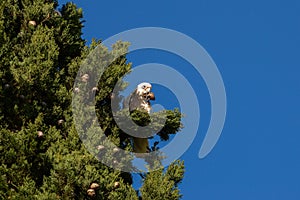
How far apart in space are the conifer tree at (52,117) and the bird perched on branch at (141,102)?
1.00 ft

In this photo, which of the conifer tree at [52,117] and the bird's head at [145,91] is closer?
the conifer tree at [52,117]

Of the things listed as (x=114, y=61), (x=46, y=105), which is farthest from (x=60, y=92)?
(x=114, y=61)

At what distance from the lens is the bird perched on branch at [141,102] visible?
54.9 ft

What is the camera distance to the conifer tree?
14.3m

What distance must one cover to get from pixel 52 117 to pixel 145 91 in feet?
8.05

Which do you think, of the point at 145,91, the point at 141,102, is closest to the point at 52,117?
the point at 141,102

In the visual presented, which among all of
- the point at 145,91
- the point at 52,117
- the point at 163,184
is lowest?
the point at 163,184

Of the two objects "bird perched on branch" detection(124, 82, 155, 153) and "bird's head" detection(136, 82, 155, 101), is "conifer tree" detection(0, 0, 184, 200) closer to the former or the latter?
"bird perched on branch" detection(124, 82, 155, 153)

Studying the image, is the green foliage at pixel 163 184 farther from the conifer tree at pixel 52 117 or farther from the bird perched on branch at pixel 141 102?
→ the bird perched on branch at pixel 141 102

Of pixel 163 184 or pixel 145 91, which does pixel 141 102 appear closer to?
pixel 145 91

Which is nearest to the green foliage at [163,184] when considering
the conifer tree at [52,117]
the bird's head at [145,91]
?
the conifer tree at [52,117]

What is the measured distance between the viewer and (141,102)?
56.7 ft

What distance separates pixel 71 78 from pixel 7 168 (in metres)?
2.92

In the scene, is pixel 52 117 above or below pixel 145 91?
below
